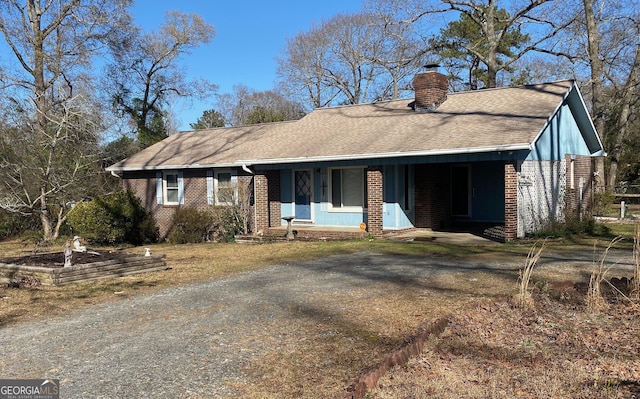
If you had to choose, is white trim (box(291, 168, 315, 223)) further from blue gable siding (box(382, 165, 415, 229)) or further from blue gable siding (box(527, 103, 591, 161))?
blue gable siding (box(527, 103, 591, 161))

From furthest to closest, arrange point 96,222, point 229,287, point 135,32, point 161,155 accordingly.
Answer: point 135,32 → point 161,155 → point 96,222 → point 229,287

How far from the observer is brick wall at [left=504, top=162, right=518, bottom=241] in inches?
549

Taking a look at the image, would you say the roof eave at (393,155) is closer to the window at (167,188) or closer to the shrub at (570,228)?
the shrub at (570,228)

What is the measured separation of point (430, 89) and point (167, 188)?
11.3 meters

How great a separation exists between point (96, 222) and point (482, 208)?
13180 mm

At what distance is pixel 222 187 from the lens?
20.3 metres

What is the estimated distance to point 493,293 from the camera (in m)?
7.77

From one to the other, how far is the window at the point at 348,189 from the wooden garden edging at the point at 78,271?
8452 mm

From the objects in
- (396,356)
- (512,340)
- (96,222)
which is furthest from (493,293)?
(96,222)

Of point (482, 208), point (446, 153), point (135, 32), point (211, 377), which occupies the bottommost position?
point (211, 377)

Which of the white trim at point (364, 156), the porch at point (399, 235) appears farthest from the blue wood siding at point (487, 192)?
the white trim at point (364, 156)

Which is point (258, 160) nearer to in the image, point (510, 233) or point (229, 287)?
point (510, 233)

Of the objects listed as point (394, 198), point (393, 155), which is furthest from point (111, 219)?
point (393, 155)

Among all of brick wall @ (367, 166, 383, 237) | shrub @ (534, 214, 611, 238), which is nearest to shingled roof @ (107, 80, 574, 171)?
brick wall @ (367, 166, 383, 237)
